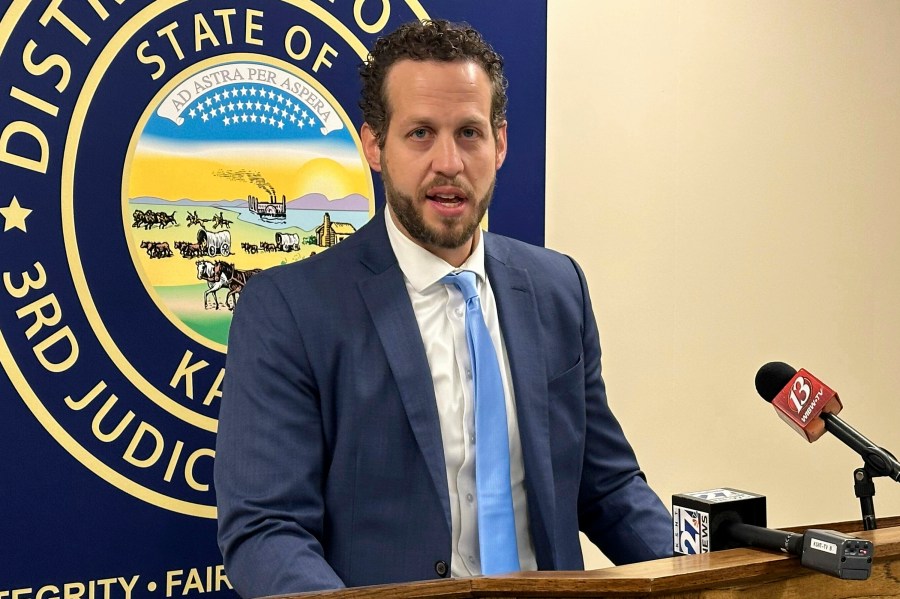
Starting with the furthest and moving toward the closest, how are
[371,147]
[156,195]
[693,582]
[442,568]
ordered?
1. [156,195]
2. [371,147]
3. [442,568]
4. [693,582]

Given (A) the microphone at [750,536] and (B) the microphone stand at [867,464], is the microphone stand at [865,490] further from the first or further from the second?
(A) the microphone at [750,536]

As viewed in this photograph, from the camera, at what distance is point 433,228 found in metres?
1.91

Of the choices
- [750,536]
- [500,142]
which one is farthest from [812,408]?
[500,142]

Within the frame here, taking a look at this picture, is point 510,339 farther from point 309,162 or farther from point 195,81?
point 195,81

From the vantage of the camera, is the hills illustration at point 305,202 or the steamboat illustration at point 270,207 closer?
the hills illustration at point 305,202

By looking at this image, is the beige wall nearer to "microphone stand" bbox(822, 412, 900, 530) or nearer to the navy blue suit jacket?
the navy blue suit jacket

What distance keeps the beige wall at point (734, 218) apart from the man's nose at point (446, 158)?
79 centimetres

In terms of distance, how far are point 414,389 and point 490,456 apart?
185 mm

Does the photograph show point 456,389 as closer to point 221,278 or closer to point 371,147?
point 371,147

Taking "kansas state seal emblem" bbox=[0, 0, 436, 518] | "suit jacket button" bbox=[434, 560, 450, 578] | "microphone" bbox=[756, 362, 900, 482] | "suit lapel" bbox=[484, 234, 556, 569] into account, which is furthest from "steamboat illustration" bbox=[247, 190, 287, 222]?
"microphone" bbox=[756, 362, 900, 482]

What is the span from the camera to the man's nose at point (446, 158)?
6.18 ft

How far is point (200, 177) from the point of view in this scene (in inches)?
86.5

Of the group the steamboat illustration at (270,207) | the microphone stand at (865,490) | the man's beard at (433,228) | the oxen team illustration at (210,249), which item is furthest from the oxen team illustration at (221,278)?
the microphone stand at (865,490)

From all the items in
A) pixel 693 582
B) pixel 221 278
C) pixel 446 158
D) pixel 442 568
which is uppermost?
pixel 446 158
